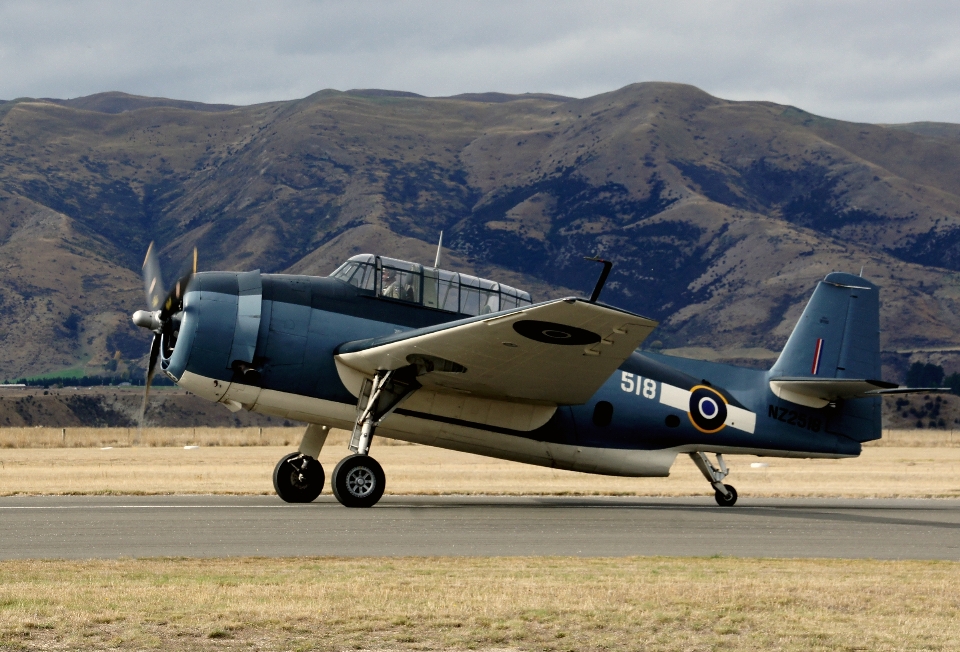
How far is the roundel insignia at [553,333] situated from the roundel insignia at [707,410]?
16.0ft

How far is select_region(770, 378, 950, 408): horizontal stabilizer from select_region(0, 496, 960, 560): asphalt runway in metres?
2.04

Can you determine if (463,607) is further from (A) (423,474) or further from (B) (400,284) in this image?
(A) (423,474)

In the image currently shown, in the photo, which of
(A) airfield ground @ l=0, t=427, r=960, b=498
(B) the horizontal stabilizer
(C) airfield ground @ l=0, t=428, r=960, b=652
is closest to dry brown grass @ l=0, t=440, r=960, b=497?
(A) airfield ground @ l=0, t=427, r=960, b=498

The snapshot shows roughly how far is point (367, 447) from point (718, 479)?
7.11 metres

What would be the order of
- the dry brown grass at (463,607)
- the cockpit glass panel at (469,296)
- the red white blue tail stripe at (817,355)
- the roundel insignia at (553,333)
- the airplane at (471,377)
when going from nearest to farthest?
the dry brown grass at (463,607)
the roundel insignia at (553,333)
the airplane at (471,377)
the cockpit glass panel at (469,296)
the red white blue tail stripe at (817,355)

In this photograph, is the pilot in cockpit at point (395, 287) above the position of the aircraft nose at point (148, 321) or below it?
above

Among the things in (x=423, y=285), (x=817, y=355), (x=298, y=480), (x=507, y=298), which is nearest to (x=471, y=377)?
(x=423, y=285)

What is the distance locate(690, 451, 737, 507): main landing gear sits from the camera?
72.0 feet

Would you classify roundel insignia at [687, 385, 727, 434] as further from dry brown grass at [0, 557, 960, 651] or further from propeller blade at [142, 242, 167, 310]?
propeller blade at [142, 242, 167, 310]

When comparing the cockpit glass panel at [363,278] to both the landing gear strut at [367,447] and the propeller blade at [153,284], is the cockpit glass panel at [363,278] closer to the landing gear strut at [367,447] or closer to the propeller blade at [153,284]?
Answer: the landing gear strut at [367,447]

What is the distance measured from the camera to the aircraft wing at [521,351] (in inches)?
660

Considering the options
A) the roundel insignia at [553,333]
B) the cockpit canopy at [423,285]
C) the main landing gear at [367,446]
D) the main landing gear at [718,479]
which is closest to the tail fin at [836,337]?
the main landing gear at [718,479]

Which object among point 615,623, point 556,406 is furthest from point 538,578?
point 556,406

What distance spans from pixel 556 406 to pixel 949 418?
112075mm
